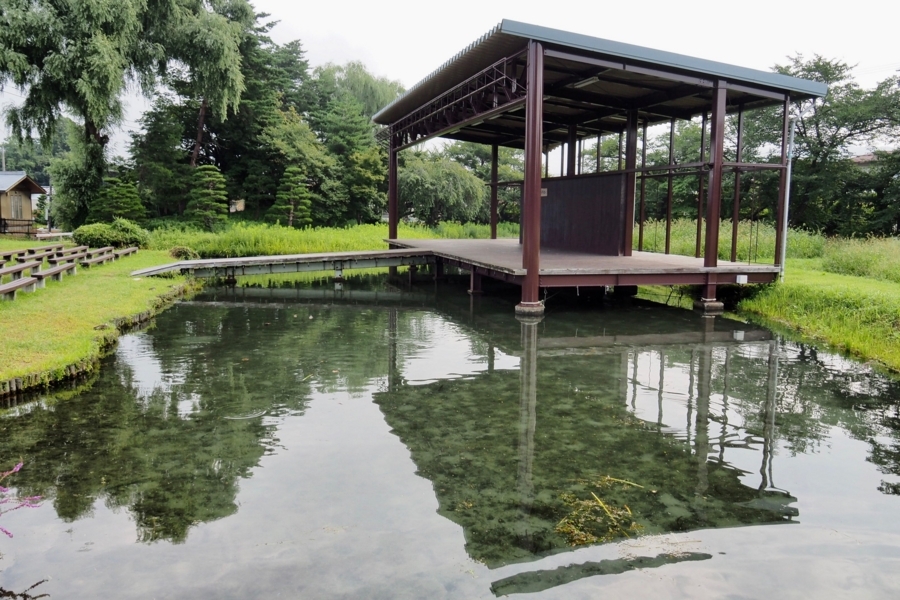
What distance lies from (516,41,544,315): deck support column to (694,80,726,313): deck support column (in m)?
3.03

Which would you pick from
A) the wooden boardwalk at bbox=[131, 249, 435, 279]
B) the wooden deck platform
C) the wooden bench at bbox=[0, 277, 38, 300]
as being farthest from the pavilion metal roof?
the wooden bench at bbox=[0, 277, 38, 300]

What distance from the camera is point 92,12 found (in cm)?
1922

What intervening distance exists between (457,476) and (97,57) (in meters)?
19.6

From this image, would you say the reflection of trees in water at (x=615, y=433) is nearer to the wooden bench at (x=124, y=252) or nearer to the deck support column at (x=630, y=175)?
the deck support column at (x=630, y=175)

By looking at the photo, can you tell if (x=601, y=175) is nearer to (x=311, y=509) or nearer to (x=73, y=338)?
(x=73, y=338)

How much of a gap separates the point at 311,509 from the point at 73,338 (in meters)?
4.87

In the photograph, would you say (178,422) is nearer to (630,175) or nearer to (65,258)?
(65,258)

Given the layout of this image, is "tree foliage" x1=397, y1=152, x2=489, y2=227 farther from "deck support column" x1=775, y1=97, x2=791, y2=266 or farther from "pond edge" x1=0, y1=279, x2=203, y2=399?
"deck support column" x1=775, y1=97, x2=791, y2=266

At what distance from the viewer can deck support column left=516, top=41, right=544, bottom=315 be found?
976 centimetres

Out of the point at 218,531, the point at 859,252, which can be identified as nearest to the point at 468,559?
the point at 218,531

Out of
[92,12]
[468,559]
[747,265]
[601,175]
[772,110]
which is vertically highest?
[92,12]

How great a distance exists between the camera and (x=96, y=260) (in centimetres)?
1436

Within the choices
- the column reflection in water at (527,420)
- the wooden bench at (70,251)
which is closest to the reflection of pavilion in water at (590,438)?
the column reflection in water at (527,420)

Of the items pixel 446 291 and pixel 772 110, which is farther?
pixel 772 110
